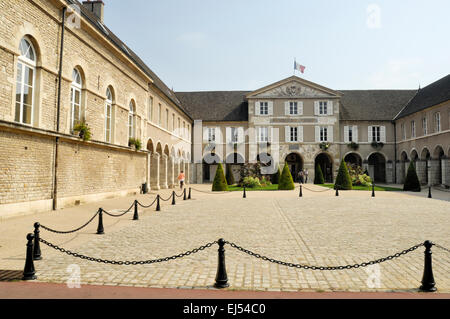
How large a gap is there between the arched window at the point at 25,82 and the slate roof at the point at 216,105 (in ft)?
86.2

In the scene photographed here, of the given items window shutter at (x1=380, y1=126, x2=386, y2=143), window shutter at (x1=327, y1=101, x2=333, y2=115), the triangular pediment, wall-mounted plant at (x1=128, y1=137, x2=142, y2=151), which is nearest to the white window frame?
wall-mounted plant at (x1=128, y1=137, x2=142, y2=151)

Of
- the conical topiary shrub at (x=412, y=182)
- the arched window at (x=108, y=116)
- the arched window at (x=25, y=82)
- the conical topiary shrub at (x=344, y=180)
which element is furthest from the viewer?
the conical topiary shrub at (x=344, y=180)

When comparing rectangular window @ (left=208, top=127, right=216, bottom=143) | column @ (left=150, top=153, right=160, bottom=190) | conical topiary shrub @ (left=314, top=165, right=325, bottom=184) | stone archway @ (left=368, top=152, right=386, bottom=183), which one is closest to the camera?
column @ (left=150, top=153, right=160, bottom=190)

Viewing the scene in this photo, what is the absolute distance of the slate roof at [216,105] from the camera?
1419 inches

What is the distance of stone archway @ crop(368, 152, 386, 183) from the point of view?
35.0 meters

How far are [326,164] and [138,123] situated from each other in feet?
81.6

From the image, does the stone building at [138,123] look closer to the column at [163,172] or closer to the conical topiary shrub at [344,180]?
the column at [163,172]

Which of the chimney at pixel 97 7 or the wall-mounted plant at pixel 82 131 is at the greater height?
the chimney at pixel 97 7

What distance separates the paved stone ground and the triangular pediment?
25.3 m

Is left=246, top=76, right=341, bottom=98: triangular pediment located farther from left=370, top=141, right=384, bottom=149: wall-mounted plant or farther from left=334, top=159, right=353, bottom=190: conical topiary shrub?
left=334, top=159, right=353, bottom=190: conical topiary shrub

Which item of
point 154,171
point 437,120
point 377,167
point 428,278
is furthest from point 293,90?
point 428,278

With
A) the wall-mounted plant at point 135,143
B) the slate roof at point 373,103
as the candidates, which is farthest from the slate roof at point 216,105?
the wall-mounted plant at point 135,143

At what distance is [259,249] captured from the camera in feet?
19.4
